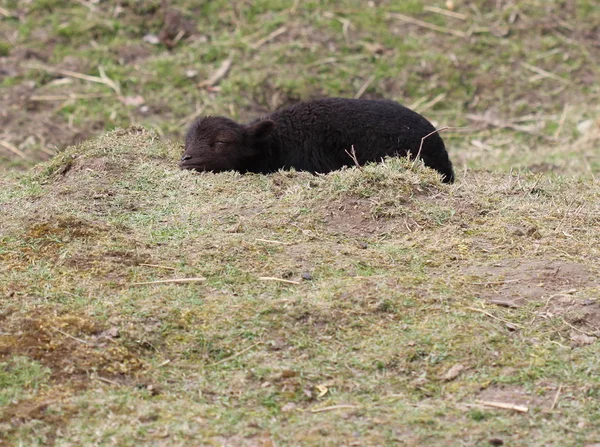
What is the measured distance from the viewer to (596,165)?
11.4 m

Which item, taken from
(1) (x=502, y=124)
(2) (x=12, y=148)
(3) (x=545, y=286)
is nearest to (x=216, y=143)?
(2) (x=12, y=148)

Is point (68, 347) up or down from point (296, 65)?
up

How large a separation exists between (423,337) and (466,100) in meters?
9.71

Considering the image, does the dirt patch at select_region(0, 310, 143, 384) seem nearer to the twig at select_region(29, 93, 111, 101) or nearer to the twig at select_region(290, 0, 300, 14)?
the twig at select_region(29, 93, 111, 101)

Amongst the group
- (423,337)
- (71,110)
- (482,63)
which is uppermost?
(423,337)

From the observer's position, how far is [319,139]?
9531mm

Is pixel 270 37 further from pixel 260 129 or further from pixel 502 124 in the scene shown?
pixel 260 129

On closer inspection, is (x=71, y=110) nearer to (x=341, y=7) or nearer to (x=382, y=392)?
(x=341, y=7)

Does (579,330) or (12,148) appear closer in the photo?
(579,330)

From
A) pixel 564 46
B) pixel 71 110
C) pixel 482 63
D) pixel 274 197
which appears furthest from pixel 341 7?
pixel 274 197

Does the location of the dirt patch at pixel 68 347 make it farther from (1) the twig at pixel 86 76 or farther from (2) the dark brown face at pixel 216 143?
(1) the twig at pixel 86 76

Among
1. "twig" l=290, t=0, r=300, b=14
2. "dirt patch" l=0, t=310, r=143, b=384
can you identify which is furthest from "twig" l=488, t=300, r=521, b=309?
"twig" l=290, t=0, r=300, b=14

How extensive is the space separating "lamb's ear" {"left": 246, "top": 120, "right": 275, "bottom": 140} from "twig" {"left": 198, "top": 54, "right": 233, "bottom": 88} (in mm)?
4719

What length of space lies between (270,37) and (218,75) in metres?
1.25
